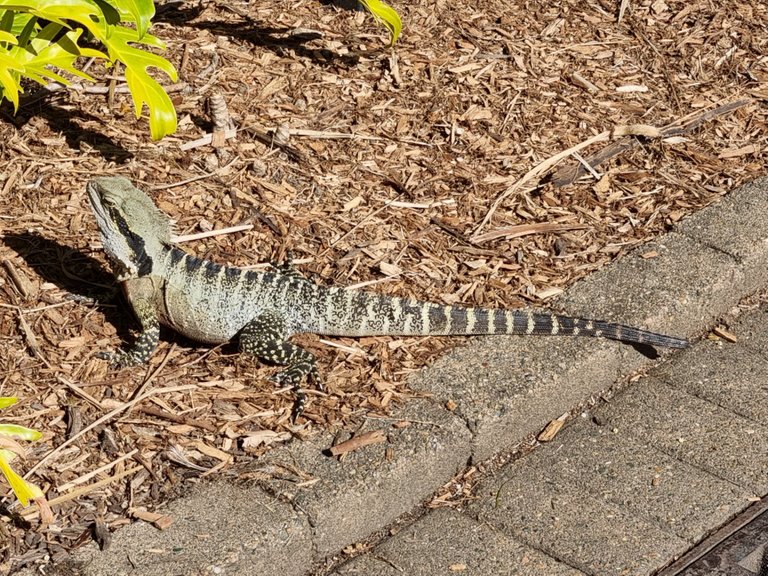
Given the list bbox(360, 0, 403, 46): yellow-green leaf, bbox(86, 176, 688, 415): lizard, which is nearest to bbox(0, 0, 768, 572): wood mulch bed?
bbox(86, 176, 688, 415): lizard

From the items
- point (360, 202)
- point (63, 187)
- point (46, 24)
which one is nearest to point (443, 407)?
point (360, 202)

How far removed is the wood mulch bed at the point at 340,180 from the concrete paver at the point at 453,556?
2.01ft

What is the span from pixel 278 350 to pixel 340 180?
1.46 metres

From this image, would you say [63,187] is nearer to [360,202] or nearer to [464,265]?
[360,202]

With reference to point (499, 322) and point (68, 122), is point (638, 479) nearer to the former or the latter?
point (499, 322)

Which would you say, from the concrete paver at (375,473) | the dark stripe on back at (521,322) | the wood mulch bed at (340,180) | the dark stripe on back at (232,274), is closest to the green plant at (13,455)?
the wood mulch bed at (340,180)

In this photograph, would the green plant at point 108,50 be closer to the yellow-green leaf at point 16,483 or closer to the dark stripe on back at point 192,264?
the dark stripe on back at point 192,264

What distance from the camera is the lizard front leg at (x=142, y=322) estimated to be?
526cm

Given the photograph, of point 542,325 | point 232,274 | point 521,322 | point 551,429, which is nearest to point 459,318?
point 521,322

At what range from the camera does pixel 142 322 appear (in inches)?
211

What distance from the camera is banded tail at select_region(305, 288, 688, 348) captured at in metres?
5.49

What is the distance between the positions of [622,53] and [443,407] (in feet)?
12.3

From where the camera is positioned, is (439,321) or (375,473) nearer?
(375,473)

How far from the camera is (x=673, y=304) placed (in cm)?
575
